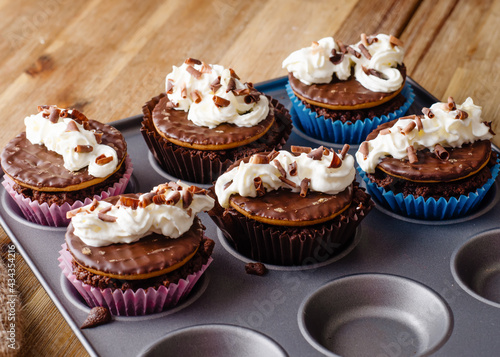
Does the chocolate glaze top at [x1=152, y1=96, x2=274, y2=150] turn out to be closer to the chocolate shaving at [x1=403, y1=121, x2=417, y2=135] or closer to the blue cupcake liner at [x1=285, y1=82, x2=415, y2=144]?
the blue cupcake liner at [x1=285, y1=82, x2=415, y2=144]

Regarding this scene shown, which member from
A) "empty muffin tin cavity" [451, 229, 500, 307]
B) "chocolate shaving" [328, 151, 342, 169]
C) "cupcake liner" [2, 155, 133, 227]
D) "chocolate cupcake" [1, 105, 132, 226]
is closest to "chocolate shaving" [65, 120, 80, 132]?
"chocolate cupcake" [1, 105, 132, 226]

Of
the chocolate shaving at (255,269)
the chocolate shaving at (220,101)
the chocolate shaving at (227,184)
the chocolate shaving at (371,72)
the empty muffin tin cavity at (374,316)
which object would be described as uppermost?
the chocolate shaving at (371,72)

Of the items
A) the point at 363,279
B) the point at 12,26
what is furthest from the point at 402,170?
the point at 12,26

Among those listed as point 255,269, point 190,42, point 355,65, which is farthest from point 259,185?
point 190,42

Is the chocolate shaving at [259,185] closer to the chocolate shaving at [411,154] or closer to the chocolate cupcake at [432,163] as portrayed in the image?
the chocolate cupcake at [432,163]

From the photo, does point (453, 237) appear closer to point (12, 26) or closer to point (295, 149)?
point (295, 149)

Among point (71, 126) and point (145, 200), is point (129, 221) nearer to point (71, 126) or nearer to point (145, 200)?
point (145, 200)

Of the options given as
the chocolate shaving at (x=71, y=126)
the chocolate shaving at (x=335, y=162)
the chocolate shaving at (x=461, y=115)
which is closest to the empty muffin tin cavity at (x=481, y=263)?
the chocolate shaving at (x=461, y=115)
